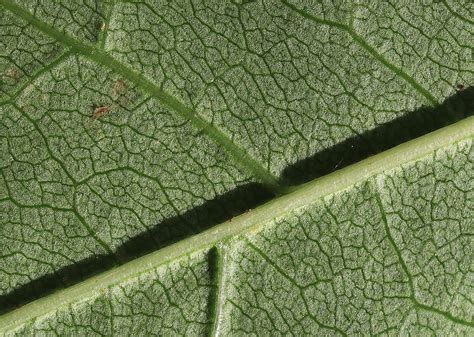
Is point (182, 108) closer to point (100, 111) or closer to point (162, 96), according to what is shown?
point (162, 96)

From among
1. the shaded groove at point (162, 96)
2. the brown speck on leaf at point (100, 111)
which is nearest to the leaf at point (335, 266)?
the shaded groove at point (162, 96)

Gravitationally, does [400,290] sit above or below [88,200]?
below

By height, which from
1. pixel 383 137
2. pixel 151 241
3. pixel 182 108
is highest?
pixel 182 108

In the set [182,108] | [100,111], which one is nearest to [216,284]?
A: [182,108]

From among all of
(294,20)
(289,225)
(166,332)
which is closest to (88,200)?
(166,332)

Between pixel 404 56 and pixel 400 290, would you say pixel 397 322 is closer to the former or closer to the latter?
pixel 400 290

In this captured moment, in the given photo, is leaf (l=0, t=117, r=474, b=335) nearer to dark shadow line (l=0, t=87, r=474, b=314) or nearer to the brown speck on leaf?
dark shadow line (l=0, t=87, r=474, b=314)

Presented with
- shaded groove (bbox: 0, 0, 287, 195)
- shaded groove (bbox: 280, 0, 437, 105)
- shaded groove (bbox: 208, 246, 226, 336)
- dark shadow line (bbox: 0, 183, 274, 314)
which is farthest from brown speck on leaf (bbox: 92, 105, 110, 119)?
shaded groove (bbox: 280, 0, 437, 105)
